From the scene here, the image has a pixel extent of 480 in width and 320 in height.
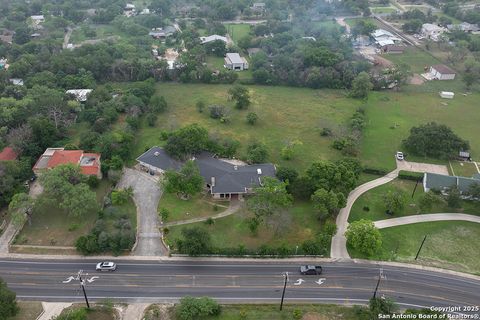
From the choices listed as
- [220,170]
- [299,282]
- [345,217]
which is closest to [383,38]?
[345,217]

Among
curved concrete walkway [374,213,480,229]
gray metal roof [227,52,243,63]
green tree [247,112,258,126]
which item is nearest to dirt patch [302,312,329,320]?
curved concrete walkway [374,213,480,229]

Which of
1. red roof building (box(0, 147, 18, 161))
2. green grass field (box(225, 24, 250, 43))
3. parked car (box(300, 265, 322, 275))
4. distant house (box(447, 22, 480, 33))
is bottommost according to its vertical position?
parked car (box(300, 265, 322, 275))

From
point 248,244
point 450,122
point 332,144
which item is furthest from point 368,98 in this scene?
point 248,244

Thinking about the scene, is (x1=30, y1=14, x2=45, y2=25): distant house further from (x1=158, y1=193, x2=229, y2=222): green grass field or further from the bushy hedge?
the bushy hedge

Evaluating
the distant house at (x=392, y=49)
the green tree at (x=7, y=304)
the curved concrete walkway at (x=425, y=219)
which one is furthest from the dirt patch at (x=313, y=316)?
the distant house at (x=392, y=49)

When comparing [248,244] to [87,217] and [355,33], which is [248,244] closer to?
[87,217]

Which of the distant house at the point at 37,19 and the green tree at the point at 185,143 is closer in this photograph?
the green tree at the point at 185,143

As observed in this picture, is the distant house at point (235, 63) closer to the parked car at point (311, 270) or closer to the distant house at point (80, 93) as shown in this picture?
the distant house at point (80, 93)
